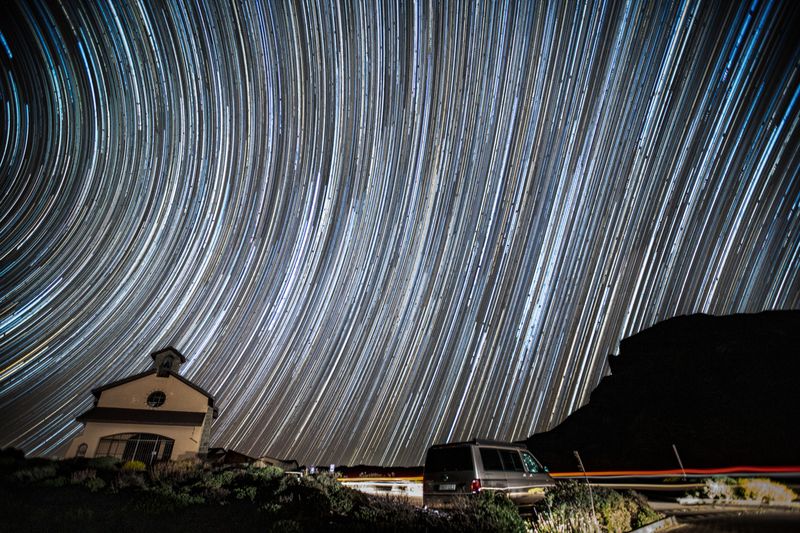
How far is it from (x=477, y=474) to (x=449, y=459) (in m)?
0.93

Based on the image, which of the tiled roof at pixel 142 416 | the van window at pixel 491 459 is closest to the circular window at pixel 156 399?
the tiled roof at pixel 142 416

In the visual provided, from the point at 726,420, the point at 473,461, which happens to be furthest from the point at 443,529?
the point at 726,420

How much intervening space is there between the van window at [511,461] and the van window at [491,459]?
0.59ft

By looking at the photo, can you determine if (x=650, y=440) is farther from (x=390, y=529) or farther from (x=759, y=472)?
(x=390, y=529)

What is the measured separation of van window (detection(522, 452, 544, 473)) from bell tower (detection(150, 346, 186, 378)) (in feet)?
93.6

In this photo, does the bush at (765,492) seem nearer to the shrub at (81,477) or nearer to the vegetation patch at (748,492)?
the vegetation patch at (748,492)

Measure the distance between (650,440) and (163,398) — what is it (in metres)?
66.5

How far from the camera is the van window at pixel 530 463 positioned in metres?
10.4

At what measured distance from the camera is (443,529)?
643 cm

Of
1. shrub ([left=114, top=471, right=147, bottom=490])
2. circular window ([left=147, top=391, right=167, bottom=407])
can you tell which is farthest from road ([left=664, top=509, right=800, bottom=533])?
circular window ([left=147, top=391, right=167, bottom=407])

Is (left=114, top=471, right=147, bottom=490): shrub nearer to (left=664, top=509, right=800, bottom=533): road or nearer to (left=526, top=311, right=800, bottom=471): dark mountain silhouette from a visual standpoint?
(left=664, top=509, right=800, bottom=533): road

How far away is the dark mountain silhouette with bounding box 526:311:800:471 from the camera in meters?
51.0

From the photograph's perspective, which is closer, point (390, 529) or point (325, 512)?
point (390, 529)

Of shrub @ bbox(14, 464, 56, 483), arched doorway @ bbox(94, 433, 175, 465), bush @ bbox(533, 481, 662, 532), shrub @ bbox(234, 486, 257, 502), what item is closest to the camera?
bush @ bbox(533, 481, 662, 532)
